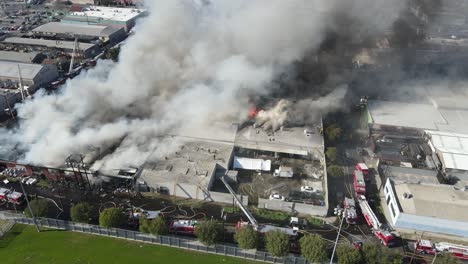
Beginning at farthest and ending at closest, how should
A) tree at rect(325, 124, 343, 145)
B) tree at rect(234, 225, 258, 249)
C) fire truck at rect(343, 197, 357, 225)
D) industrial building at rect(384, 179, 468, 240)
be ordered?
tree at rect(325, 124, 343, 145)
fire truck at rect(343, 197, 357, 225)
industrial building at rect(384, 179, 468, 240)
tree at rect(234, 225, 258, 249)

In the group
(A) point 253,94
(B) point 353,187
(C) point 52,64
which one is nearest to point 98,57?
(C) point 52,64

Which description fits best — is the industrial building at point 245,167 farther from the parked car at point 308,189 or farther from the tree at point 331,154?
the tree at point 331,154

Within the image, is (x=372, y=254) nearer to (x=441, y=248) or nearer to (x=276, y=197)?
(x=441, y=248)

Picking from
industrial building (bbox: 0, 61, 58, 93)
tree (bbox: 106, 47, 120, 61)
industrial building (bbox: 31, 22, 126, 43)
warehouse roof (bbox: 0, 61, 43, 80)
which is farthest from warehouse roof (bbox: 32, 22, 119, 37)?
warehouse roof (bbox: 0, 61, 43, 80)

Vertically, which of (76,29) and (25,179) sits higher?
(76,29)

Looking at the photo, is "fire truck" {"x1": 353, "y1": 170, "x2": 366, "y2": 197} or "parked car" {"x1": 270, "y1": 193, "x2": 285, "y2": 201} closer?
"parked car" {"x1": 270, "y1": 193, "x2": 285, "y2": 201}

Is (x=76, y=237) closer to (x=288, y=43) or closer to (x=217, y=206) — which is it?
(x=217, y=206)

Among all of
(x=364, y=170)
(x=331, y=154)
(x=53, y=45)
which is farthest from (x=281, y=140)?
(x=53, y=45)

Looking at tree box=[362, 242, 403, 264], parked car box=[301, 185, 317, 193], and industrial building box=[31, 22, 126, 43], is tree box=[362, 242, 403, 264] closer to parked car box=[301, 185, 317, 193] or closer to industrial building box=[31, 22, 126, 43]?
parked car box=[301, 185, 317, 193]

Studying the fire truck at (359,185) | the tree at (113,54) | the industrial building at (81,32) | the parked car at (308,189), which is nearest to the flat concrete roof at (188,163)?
the parked car at (308,189)
